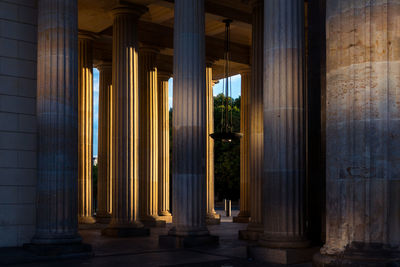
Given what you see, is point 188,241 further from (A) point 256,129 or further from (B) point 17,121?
(B) point 17,121

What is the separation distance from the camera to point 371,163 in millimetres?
15805

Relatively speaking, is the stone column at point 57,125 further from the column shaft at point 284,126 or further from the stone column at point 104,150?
the stone column at point 104,150

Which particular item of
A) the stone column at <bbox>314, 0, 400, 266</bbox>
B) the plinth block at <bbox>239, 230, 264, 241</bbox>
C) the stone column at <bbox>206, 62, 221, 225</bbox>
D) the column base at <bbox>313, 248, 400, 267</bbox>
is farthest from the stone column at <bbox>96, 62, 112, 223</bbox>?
the column base at <bbox>313, 248, 400, 267</bbox>

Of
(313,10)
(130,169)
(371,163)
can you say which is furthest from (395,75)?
(130,169)

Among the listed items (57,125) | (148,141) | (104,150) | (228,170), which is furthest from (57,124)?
(228,170)

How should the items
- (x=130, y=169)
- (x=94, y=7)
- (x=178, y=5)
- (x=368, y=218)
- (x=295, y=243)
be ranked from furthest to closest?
(x=94, y=7), (x=130, y=169), (x=178, y=5), (x=295, y=243), (x=368, y=218)

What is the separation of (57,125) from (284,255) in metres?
13.6

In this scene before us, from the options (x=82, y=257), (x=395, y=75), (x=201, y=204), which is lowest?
(x=82, y=257)

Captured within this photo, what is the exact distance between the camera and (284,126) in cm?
2383

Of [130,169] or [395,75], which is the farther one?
[130,169]

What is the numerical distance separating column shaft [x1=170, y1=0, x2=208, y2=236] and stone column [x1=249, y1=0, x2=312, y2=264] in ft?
21.2

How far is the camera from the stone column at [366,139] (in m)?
15.6

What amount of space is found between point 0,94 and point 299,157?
17096mm

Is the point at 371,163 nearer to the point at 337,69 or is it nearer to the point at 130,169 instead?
the point at 337,69
